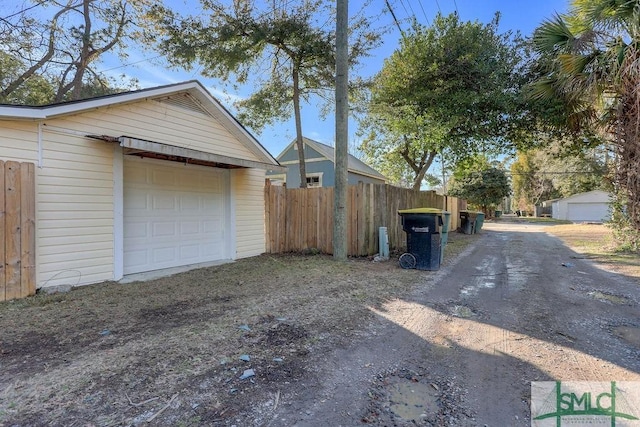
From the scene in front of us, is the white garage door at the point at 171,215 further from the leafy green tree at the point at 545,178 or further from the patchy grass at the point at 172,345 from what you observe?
the leafy green tree at the point at 545,178

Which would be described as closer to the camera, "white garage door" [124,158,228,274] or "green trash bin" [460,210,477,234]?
"white garage door" [124,158,228,274]

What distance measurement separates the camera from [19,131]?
4887 mm

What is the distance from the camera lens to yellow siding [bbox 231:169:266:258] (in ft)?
28.1

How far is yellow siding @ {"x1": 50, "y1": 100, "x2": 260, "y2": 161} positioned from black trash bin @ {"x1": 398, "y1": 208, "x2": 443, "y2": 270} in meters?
4.83

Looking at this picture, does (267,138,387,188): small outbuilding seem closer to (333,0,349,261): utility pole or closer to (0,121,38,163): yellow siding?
(333,0,349,261): utility pole

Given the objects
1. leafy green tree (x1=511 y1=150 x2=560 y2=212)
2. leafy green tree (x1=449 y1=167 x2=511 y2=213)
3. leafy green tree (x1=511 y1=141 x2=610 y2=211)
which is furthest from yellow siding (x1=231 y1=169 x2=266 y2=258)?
leafy green tree (x1=511 y1=150 x2=560 y2=212)

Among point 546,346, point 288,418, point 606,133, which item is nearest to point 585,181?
point 606,133

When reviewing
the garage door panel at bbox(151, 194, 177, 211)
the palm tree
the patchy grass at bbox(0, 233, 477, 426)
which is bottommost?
the patchy grass at bbox(0, 233, 477, 426)

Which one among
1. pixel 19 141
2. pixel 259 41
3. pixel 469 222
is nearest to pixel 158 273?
pixel 19 141

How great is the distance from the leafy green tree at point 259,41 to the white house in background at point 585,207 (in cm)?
3498

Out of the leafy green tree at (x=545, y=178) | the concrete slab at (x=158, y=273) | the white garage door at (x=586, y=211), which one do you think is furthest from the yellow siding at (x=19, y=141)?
the white garage door at (x=586, y=211)

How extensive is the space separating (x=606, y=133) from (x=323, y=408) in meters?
11.5

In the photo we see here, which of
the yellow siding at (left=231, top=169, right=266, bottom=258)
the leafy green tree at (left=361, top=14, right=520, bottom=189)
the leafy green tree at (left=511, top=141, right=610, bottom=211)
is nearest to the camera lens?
the yellow siding at (left=231, top=169, right=266, bottom=258)

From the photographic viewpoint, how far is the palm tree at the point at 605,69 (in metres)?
7.85
